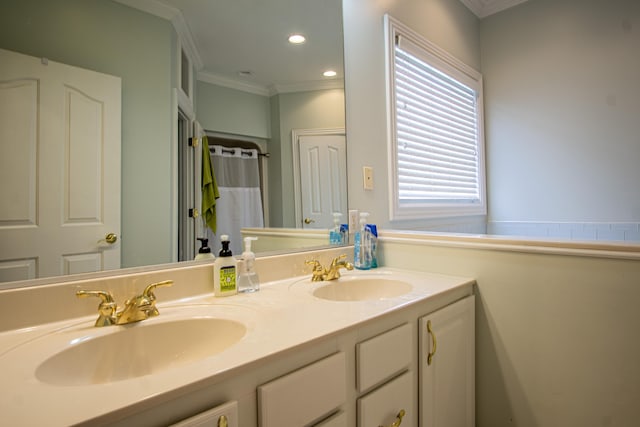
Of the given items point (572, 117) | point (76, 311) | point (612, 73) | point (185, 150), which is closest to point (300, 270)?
point (185, 150)

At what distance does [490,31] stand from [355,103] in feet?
5.43

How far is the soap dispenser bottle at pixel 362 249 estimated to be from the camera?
4.92 ft

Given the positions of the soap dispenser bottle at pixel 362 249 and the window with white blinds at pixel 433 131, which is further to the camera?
the window with white blinds at pixel 433 131

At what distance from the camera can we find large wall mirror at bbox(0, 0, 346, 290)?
0.90m

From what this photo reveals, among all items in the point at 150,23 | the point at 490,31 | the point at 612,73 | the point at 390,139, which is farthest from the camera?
the point at 490,31

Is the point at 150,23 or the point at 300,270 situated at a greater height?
the point at 150,23

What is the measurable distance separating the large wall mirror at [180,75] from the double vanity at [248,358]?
18cm

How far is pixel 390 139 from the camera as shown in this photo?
1773 mm

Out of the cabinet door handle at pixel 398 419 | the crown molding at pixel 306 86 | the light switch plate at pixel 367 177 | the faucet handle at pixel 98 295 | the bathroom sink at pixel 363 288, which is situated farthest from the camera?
the light switch plate at pixel 367 177

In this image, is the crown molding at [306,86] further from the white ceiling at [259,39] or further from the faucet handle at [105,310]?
the faucet handle at [105,310]

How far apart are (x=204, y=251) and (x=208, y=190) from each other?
22 cm

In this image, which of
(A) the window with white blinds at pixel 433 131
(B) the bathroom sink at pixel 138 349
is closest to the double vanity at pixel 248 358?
(B) the bathroom sink at pixel 138 349

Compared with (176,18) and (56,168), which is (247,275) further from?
(176,18)

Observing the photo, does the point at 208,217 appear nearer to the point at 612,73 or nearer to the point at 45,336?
the point at 45,336
